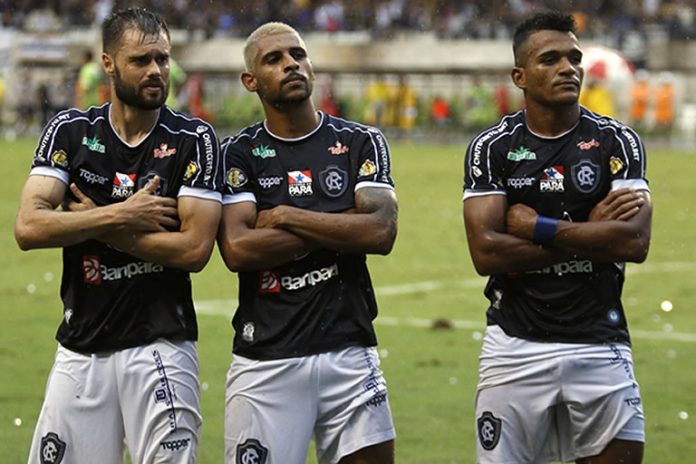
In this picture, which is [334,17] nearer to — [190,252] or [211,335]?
[211,335]

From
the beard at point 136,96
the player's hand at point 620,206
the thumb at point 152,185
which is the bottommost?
the player's hand at point 620,206

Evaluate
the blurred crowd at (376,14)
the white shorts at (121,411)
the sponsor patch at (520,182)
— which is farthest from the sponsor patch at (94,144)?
the blurred crowd at (376,14)

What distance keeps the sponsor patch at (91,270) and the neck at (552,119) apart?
2112mm

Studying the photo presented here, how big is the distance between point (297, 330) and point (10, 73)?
153 ft

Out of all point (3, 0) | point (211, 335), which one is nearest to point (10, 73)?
point (3, 0)

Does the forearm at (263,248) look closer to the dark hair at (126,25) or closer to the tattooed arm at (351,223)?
the tattooed arm at (351,223)

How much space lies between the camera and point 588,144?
698cm

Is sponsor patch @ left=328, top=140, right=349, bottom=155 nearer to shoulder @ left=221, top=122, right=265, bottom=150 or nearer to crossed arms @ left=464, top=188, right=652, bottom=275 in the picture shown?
shoulder @ left=221, top=122, right=265, bottom=150

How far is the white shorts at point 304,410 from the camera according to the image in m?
6.67

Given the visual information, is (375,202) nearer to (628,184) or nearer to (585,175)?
(585,175)

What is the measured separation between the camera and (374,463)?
665 cm

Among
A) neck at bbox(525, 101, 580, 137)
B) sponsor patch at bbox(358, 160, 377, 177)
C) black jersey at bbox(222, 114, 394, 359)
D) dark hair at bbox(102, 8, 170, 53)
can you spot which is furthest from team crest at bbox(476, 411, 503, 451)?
dark hair at bbox(102, 8, 170, 53)

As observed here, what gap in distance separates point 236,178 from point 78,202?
2.39 feet

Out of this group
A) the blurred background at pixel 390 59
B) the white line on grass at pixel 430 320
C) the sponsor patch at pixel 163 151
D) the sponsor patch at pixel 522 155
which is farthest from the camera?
the blurred background at pixel 390 59
